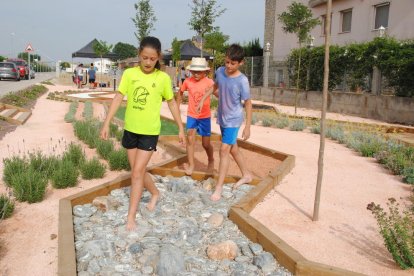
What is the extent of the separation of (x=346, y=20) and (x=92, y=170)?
22192 mm

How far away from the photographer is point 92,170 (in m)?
5.50

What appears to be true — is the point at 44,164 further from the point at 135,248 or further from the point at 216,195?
the point at 135,248

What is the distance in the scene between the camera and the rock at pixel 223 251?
3.37m

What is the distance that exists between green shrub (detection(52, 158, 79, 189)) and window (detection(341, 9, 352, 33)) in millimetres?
21655

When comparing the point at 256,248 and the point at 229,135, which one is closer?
the point at 256,248

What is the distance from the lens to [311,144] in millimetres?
8914

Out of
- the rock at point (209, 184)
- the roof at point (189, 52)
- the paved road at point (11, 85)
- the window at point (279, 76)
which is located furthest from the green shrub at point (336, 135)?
the roof at point (189, 52)

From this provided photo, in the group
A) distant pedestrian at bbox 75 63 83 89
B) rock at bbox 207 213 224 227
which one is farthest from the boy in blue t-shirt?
distant pedestrian at bbox 75 63 83 89

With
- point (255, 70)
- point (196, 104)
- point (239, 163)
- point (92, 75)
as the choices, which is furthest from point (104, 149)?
point (92, 75)

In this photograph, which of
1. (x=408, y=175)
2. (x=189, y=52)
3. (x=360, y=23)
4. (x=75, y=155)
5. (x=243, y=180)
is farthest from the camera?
(x=189, y=52)

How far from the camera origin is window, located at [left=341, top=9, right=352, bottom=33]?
23672mm

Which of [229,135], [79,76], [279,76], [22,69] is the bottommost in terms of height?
[229,135]

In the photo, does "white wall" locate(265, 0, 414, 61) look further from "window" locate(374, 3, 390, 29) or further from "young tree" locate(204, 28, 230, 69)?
"young tree" locate(204, 28, 230, 69)

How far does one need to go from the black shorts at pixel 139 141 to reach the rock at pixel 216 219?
0.91 meters
